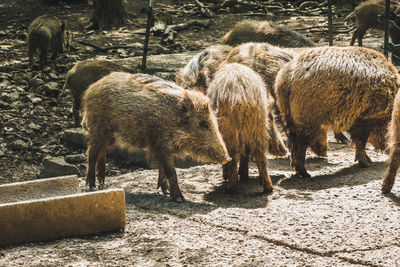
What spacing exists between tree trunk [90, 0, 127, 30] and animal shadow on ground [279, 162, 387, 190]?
903cm

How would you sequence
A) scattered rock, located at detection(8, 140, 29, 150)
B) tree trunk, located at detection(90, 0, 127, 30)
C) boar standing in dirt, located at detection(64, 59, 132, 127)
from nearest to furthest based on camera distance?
1. scattered rock, located at detection(8, 140, 29, 150)
2. boar standing in dirt, located at detection(64, 59, 132, 127)
3. tree trunk, located at detection(90, 0, 127, 30)

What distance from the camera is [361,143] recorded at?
5922 millimetres

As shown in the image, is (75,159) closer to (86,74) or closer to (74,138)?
(74,138)

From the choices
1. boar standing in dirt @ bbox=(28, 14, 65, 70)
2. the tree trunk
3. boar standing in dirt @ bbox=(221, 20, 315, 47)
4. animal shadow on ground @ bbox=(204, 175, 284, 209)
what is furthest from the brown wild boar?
the tree trunk

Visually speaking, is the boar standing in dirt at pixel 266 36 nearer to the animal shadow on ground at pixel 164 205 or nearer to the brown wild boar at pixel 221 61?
the brown wild boar at pixel 221 61

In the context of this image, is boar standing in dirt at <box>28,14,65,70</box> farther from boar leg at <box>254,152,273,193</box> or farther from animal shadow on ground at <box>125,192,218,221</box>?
boar leg at <box>254,152,273,193</box>

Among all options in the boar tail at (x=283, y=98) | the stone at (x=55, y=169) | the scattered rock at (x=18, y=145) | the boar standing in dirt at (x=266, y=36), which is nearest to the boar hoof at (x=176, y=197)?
the boar tail at (x=283, y=98)

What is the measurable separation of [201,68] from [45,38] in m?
5.35

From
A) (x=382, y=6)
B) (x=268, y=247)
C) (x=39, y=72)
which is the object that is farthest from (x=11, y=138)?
(x=382, y=6)

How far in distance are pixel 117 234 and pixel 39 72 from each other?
672cm

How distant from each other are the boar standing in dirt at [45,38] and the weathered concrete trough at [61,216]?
6.97 metres

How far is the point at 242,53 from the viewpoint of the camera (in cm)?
A: 676

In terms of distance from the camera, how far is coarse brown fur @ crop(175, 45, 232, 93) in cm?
624

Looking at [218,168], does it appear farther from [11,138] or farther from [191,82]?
[11,138]
